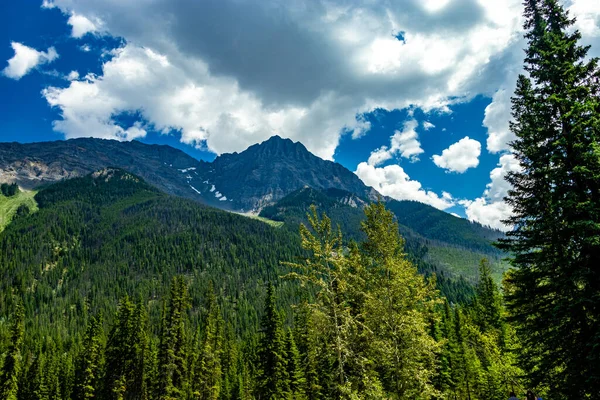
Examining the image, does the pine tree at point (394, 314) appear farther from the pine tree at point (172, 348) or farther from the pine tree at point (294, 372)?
the pine tree at point (172, 348)

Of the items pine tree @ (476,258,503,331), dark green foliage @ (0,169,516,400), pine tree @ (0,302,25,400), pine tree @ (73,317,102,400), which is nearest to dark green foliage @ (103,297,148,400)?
dark green foliage @ (0,169,516,400)

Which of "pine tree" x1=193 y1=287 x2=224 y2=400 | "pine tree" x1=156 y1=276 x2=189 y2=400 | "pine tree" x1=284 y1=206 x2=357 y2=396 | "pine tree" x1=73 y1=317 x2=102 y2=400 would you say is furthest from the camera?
"pine tree" x1=193 y1=287 x2=224 y2=400

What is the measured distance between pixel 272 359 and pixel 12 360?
34.3 meters

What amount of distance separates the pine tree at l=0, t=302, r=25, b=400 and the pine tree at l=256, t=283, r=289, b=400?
3156cm

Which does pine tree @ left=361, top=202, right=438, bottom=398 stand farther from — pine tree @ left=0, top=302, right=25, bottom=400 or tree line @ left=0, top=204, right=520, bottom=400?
pine tree @ left=0, top=302, right=25, bottom=400

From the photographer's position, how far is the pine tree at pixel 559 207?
43.6ft

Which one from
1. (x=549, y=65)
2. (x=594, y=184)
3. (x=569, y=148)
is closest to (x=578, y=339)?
(x=594, y=184)

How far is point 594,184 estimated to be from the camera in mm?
13633

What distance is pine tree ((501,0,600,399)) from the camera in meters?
13.3

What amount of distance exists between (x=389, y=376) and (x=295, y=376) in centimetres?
3084

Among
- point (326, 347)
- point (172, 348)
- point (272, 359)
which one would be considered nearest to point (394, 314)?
point (326, 347)

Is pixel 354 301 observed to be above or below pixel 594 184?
below

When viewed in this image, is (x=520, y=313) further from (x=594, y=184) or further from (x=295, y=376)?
(x=295, y=376)

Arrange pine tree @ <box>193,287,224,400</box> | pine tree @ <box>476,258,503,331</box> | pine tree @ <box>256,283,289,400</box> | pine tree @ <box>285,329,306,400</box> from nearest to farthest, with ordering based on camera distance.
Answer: pine tree @ <box>256,283,289,400</box>
pine tree @ <box>476,258,503,331</box>
pine tree @ <box>285,329,306,400</box>
pine tree @ <box>193,287,224,400</box>
